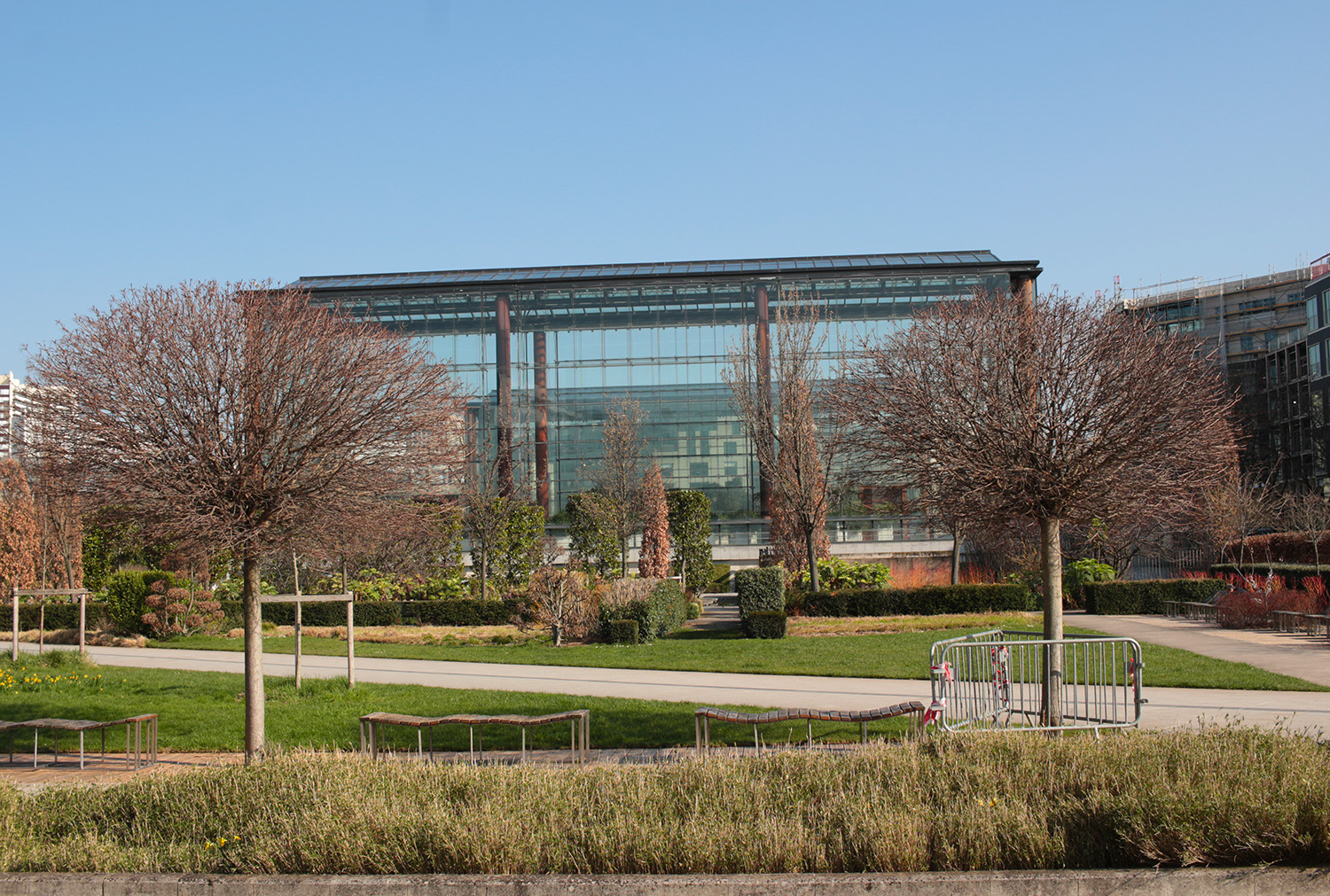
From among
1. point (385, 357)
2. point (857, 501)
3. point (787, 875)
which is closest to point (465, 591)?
point (857, 501)

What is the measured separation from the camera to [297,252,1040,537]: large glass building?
40.4 meters

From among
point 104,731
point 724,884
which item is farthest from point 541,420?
point 724,884

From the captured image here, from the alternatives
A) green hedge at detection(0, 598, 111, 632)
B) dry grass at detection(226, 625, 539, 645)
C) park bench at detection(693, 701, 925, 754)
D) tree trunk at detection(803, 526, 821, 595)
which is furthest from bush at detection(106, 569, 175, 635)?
park bench at detection(693, 701, 925, 754)

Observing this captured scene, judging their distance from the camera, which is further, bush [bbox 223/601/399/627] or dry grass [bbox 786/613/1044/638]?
bush [bbox 223/601/399/627]

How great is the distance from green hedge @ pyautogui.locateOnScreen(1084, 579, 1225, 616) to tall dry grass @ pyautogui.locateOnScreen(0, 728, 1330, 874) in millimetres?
18745

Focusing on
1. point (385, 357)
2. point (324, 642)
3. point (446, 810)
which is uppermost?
point (385, 357)

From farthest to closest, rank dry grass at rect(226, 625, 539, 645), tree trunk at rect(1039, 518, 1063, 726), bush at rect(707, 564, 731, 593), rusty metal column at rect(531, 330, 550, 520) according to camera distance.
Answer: rusty metal column at rect(531, 330, 550, 520), bush at rect(707, 564, 731, 593), dry grass at rect(226, 625, 539, 645), tree trunk at rect(1039, 518, 1063, 726)

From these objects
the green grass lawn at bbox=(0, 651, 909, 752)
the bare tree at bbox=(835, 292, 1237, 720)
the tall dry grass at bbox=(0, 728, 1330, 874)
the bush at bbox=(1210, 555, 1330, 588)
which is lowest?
the green grass lawn at bbox=(0, 651, 909, 752)

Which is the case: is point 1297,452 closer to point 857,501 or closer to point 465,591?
point 857,501

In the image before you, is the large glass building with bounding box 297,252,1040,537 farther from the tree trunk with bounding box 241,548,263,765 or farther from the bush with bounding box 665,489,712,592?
the tree trunk with bounding box 241,548,263,765

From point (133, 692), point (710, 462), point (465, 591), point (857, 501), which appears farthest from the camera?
point (710, 462)

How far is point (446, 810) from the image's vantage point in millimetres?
5973

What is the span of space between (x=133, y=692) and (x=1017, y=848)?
13.1m

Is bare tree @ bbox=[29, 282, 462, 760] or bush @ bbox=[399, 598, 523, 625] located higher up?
bare tree @ bbox=[29, 282, 462, 760]
